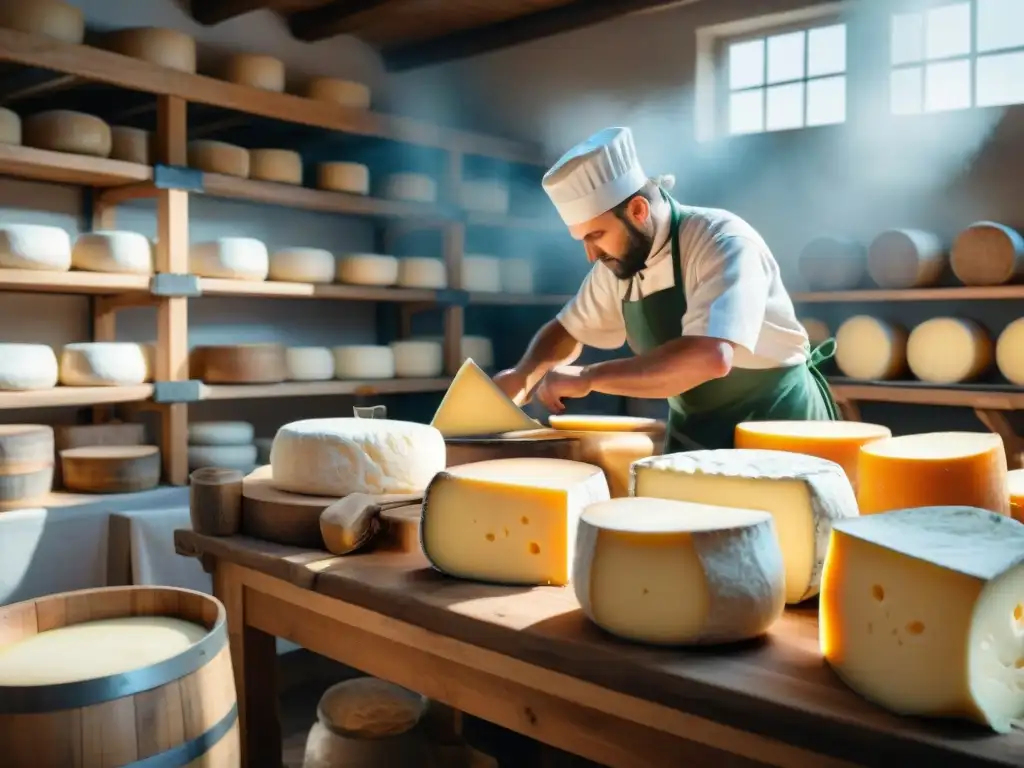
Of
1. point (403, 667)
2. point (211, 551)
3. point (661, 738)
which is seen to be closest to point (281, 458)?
point (211, 551)

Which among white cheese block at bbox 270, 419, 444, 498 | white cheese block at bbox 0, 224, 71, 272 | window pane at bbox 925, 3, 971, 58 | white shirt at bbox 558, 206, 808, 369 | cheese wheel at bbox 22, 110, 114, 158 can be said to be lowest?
white cheese block at bbox 270, 419, 444, 498

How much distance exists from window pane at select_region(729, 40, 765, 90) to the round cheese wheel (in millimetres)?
3339

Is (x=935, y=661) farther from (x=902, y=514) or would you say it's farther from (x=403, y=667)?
(x=403, y=667)

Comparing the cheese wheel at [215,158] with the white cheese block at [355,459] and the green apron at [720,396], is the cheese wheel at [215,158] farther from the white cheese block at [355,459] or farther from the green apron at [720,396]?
the white cheese block at [355,459]

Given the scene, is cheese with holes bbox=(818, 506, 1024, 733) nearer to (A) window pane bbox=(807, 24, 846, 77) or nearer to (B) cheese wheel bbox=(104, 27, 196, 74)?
(B) cheese wheel bbox=(104, 27, 196, 74)

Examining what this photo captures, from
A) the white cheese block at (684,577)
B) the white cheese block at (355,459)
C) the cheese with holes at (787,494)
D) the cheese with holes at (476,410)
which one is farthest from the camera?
the cheese with holes at (476,410)

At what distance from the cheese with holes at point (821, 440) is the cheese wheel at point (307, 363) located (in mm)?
2669

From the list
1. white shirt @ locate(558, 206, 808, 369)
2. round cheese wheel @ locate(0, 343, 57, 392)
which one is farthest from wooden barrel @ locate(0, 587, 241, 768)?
round cheese wheel @ locate(0, 343, 57, 392)

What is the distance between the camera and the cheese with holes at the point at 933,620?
0.80 m

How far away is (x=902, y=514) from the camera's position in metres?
0.99

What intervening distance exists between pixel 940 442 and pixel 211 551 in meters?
1.13

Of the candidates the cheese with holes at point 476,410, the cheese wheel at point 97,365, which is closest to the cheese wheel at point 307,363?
the cheese wheel at point 97,365

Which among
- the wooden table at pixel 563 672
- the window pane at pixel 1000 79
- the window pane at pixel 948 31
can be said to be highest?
the window pane at pixel 948 31

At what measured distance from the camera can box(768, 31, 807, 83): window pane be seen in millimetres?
4348
